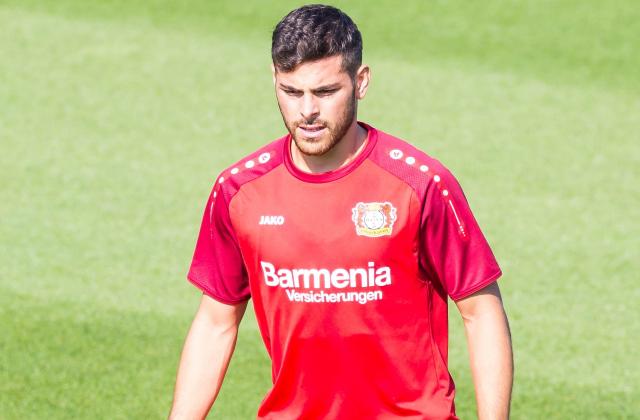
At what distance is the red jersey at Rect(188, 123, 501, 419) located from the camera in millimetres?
5348

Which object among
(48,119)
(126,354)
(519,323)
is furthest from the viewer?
(48,119)

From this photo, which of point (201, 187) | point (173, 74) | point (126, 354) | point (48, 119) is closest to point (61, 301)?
point (126, 354)

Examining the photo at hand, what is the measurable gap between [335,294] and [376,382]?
0.39 m

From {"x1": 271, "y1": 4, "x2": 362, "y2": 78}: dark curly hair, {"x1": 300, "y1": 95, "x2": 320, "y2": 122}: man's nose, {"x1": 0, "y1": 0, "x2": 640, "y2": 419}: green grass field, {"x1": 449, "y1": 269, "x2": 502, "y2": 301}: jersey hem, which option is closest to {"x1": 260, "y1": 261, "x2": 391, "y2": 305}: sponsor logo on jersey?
{"x1": 449, "y1": 269, "x2": 502, "y2": 301}: jersey hem

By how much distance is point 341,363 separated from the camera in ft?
18.0

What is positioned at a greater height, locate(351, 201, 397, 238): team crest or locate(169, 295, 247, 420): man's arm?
locate(351, 201, 397, 238): team crest

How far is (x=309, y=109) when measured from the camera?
5.15 metres

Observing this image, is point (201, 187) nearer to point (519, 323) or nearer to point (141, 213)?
point (141, 213)

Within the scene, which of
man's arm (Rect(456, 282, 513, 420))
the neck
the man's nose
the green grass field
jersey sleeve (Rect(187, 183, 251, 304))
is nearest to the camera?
the man's nose

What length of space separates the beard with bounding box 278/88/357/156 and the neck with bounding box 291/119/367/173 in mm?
116

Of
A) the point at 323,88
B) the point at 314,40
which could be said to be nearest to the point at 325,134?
the point at 323,88

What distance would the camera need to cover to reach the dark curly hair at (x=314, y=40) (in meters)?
5.17

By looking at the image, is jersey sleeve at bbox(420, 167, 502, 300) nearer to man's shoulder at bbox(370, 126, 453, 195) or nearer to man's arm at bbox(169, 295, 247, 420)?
man's shoulder at bbox(370, 126, 453, 195)

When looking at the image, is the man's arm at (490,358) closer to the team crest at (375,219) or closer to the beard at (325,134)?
the team crest at (375,219)
